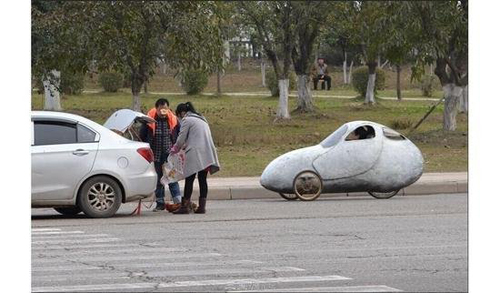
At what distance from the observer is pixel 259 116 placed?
4400cm

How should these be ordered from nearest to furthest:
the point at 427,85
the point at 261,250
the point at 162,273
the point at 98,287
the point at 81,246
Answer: the point at 98,287 → the point at 162,273 → the point at 261,250 → the point at 81,246 → the point at 427,85

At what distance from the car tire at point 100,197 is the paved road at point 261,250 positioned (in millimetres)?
256

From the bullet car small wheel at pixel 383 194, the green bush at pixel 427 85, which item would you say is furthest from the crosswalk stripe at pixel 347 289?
the green bush at pixel 427 85

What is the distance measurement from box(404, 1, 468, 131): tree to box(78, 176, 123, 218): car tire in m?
14.8

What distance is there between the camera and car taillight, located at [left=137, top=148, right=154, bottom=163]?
695 inches

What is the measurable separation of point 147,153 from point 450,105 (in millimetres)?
17807

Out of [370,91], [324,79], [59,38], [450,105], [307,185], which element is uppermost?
[59,38]

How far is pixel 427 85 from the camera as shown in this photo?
6425 cm

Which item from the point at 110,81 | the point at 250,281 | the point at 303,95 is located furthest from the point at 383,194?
the point at 110,81

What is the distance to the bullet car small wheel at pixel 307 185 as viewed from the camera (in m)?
20.2

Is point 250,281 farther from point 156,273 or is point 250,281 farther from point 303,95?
point 303,95

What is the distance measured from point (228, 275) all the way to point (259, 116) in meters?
32.8

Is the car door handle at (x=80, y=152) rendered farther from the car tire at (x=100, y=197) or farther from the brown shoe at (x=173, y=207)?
the brown shoe at (x=173, y=207)
